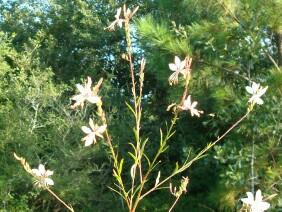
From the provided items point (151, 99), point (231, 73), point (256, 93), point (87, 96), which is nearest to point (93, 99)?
point (87, 96)

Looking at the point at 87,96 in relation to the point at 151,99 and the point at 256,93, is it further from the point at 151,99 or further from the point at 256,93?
the point at 151,99

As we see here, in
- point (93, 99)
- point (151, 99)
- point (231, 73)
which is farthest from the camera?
point (151, 99)

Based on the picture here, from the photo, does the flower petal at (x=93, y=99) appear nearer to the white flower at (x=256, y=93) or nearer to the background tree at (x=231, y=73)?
the white flower at (x=256, y=93)

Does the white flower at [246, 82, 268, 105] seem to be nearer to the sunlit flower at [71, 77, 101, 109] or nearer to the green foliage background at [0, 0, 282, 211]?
the sunlit flower at [71, 77, 101, 109]

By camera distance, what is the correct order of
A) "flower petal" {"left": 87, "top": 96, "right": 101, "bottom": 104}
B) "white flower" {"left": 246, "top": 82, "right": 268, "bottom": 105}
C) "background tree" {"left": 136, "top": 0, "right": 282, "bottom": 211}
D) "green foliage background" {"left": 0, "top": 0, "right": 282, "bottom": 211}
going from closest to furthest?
"flower petal" {"left": 87, "top": 96, "right": 101, "bottom": 104}, "white flower" {"left": 246, "top": 82, "right": 268, "bottom": 105}, "background tree" {"left": 136, "top": 0, "right": 282, "bottom": 211}, "green foliage background" {"left": 0, "top": 0, "right": 282, "bottom": 211}

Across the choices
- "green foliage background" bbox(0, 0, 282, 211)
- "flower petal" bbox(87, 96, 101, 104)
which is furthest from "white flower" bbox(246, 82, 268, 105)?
"green foliage background" bbox(0, 0, 282, 211)

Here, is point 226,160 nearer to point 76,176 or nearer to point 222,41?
point 222,41

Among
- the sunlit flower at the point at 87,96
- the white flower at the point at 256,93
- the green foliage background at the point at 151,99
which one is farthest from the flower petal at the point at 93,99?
the green foliage background at the point at 151,99

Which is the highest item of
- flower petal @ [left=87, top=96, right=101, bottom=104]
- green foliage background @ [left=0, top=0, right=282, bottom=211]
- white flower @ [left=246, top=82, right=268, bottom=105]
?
flower petal @ [left=87, top=96, right=101, bottom=104]
